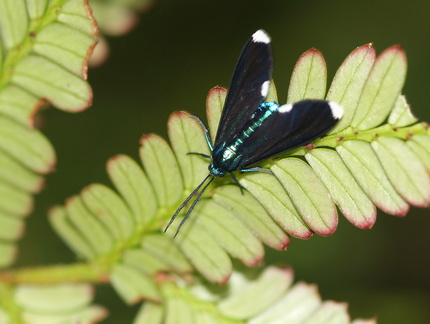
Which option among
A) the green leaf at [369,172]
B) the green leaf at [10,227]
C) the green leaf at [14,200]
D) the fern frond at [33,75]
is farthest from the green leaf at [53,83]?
the green leaf at [369,172]

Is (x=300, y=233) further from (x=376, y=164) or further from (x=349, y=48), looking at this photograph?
(x=349, y=48)

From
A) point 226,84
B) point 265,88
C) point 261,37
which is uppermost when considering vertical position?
point 226,84

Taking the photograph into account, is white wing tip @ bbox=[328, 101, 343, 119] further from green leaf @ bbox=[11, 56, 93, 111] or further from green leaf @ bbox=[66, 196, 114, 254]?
green leaf @ bbox=[66, 196, 114, 254]

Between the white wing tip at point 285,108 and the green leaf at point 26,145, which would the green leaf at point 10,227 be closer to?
the green leaf at point 26,145

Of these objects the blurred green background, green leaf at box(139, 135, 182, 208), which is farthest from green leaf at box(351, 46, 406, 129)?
the blurred green background

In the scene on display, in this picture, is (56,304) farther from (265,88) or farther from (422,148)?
(422,148)

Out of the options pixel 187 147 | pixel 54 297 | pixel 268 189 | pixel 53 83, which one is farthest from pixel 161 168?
pixel 54 297

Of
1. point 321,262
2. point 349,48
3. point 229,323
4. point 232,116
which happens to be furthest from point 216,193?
point 349,48
